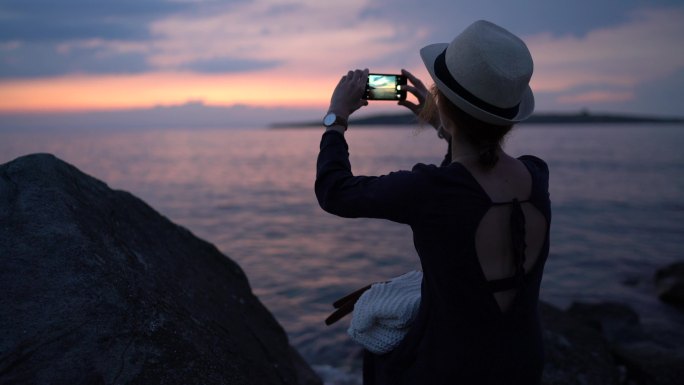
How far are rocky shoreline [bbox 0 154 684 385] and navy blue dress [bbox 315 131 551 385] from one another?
133 cm

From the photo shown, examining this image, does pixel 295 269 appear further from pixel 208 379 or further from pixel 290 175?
pixel 290 175

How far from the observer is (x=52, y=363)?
267 centimetres

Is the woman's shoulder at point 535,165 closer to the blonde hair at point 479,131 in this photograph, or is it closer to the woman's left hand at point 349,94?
the blonde hair at point 479,131

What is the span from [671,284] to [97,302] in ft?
34.9

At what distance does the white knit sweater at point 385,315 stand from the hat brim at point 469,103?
0.82 m

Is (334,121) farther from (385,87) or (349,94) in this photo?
(385,87)

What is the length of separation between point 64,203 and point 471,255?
2.52m

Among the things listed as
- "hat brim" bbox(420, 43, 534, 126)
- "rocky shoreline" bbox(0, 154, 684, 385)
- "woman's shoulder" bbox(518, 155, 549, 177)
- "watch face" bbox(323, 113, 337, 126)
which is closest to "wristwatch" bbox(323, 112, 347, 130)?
"watch face" bbox(323, 113, 337, 126)

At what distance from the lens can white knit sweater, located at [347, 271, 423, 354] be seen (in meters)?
2.38

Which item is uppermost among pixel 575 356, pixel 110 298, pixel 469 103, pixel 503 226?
pixel 469 103

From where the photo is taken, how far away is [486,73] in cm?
209

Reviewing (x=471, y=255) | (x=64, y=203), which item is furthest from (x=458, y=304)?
(x=64, y=203)

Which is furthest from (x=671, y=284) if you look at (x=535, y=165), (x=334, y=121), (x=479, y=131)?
Answer: (x=334, y=121)

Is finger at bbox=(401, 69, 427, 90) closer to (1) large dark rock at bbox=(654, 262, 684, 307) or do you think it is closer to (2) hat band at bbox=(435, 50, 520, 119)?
(2) hat band at bbox=(435, 50, 520, 119)
